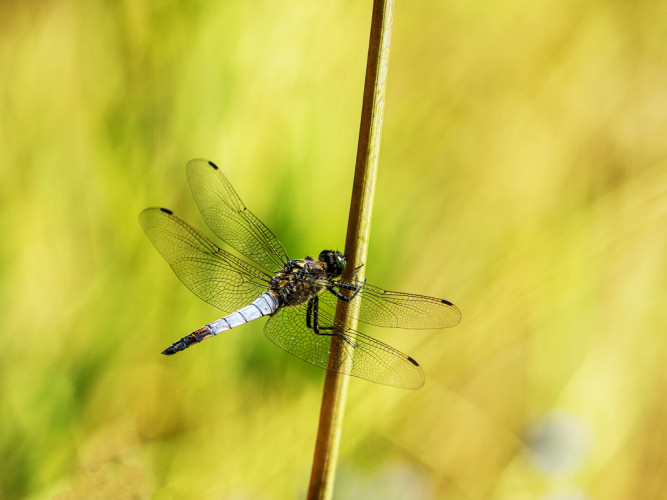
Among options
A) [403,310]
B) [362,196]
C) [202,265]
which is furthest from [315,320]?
[362,196]

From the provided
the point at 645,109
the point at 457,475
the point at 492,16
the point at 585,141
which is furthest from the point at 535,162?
the point at 457,475

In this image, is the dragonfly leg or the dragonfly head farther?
the dragonfly head

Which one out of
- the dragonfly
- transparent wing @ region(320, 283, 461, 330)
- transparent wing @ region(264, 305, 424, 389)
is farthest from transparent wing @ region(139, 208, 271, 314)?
transparent wing @ region(320, 283, 461, 330)

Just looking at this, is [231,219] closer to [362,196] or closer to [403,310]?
[403,310]

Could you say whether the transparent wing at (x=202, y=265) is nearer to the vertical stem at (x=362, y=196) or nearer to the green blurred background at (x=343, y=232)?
the green blurred background at (x=343, y=232)

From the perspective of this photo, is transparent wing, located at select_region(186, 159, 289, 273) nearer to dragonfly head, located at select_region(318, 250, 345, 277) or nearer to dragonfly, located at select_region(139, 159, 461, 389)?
dragonfly, located at select_region(139, 159, 461, 389)

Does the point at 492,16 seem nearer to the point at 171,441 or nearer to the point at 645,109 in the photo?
the point at 645,109
